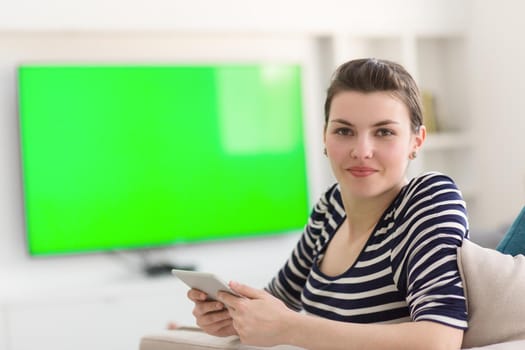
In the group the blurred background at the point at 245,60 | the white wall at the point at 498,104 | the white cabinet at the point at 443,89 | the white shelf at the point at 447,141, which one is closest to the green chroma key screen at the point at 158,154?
the blurred background at the point at 245,60

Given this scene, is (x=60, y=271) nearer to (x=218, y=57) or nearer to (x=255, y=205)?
(x=255, y=205)

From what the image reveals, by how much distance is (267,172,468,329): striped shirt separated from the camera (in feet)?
4.69

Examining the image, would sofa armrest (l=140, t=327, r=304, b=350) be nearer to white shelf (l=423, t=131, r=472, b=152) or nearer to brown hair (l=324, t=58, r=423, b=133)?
brown hair (l=324, t=58, r=423, b=133)

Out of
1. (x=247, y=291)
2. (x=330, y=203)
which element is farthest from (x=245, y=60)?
(x=247, y=291)

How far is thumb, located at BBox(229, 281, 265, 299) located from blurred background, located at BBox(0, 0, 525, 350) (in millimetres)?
1707

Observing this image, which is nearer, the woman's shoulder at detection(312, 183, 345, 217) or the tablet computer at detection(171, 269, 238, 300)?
the tablet computer at detection(171, 269, 238, 300)

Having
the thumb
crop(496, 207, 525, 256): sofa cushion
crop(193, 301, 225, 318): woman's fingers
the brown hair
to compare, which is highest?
the brown hair

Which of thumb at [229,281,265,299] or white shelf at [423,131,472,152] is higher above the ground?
white shelf at [423,131,472,152]

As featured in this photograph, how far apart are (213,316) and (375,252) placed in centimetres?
37

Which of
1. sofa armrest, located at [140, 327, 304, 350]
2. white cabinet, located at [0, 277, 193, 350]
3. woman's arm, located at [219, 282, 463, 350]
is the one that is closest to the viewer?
woman's arm, located at [219, 282, 463, 350]

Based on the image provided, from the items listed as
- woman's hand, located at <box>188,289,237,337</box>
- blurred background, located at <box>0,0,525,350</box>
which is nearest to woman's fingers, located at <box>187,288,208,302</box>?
woman's hand, located at <box>188,289,237,337</box>

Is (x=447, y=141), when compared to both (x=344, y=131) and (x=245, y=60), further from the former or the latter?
(x=344, y=131)

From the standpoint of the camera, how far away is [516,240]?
1.67 metres

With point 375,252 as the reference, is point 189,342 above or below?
below
